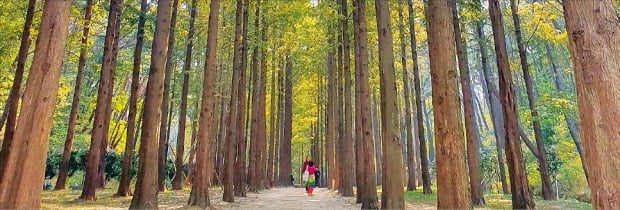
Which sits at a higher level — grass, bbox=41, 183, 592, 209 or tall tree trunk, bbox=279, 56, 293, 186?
tall tree trunk, bbox=279, 56, 293, 186

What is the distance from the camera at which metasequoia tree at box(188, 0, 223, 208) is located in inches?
361

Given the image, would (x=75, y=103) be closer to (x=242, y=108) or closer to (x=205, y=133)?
(x=242, y=108)

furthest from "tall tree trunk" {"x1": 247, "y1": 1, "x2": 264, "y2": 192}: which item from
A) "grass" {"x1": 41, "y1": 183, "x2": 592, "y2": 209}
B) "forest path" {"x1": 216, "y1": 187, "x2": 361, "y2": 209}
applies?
"grass" {"x1": 41, "y1": 183, "x2": 592, "y2": 209}

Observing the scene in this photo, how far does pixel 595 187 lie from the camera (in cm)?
281

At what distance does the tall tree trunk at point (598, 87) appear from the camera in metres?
2.77

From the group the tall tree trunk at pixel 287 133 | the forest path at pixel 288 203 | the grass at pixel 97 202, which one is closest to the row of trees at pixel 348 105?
the grass at pixel 97 202

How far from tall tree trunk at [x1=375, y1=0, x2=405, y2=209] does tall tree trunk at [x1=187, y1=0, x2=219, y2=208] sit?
3.96m

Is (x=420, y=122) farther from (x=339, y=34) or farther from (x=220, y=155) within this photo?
(x=220, y=155)

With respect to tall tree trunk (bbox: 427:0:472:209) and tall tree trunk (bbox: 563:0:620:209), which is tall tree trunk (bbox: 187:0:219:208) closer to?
tall tree trunk (bbox: 427:0:472:209)

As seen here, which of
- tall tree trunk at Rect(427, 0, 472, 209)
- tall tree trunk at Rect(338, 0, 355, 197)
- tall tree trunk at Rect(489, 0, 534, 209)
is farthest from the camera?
tall tree trunk at Rect(338, 0, 355, 197)

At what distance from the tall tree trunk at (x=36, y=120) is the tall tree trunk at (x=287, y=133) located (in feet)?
70.5

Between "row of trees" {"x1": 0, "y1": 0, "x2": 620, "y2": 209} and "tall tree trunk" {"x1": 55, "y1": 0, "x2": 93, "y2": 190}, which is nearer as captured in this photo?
"row of trees" {"x1": 0, "y1": 0, "x2": 620, "y2": 209}

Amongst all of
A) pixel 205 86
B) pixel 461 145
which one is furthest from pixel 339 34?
pixel 461 145

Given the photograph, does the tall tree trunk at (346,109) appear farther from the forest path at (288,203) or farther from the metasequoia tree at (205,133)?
the metasequoia tree at (205,133)
